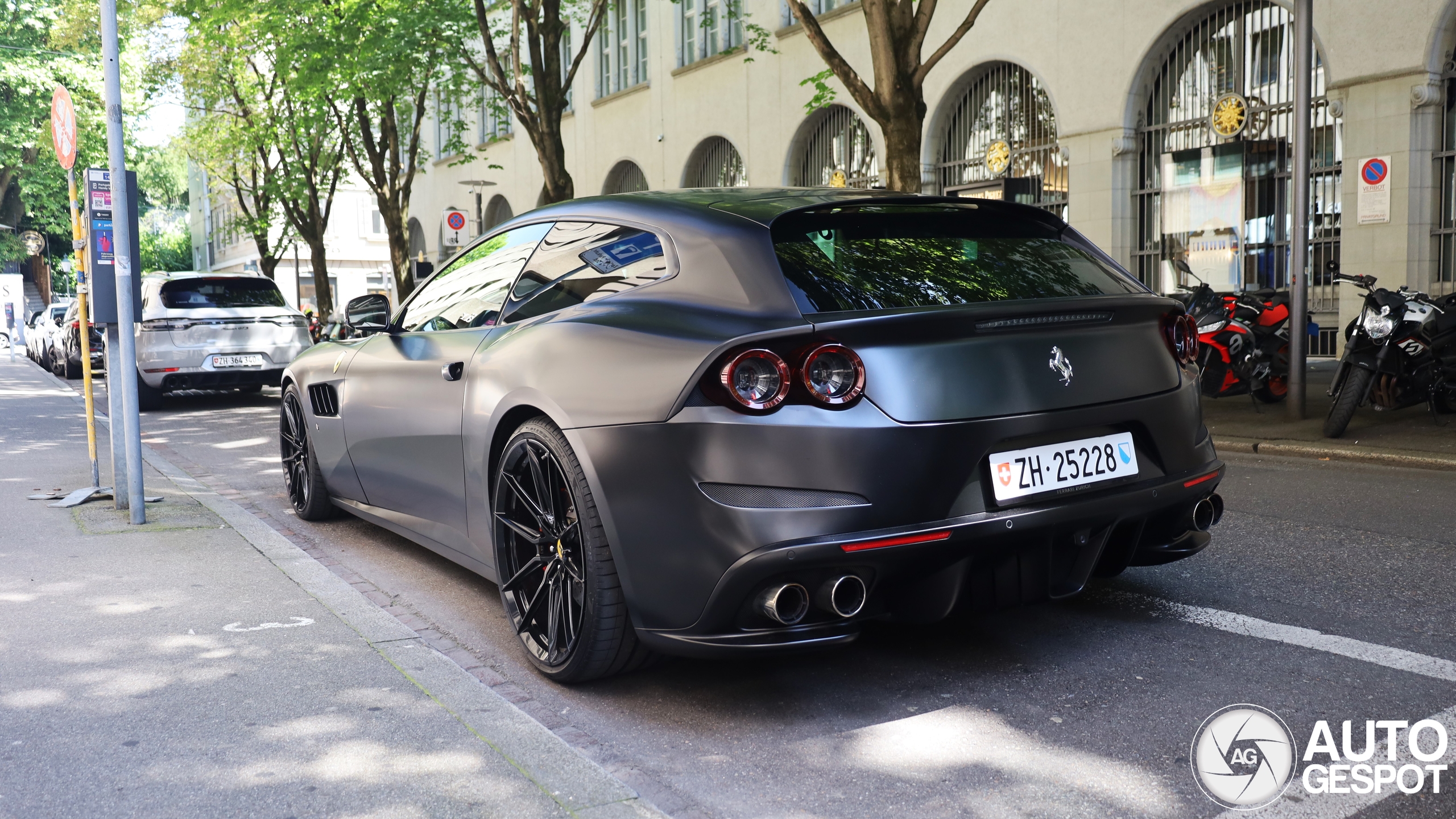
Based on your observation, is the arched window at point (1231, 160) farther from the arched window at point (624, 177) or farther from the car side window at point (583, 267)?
the arched window at point (624, 177)

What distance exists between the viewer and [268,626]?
4.28m

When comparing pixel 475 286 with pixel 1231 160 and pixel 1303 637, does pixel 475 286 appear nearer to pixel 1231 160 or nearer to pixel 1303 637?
pixel 1303 637

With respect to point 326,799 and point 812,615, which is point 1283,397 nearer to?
point 812,615

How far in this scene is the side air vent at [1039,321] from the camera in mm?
3186

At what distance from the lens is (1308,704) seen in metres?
3.23

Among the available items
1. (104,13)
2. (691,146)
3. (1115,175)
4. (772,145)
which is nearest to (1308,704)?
(104,13)

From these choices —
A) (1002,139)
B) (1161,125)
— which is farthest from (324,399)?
(1002,139)

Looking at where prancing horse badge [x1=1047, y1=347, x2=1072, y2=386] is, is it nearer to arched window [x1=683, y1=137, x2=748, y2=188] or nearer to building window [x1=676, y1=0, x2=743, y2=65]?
building window [x1=676, y1=0, x2=743, y2=65]

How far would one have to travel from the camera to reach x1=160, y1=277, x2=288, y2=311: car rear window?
45.3 feet

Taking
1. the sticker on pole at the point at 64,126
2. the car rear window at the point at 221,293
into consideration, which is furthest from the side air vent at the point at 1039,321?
the car rear window at the point at 221,293

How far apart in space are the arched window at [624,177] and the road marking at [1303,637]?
24.9m

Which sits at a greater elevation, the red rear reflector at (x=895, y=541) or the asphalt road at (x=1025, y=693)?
the red rear reflector at (x=895, y=541)

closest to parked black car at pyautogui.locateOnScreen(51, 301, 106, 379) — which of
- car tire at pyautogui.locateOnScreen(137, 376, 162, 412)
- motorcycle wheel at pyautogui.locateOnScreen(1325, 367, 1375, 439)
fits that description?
car tire at pyautogui.locateOnScreen(137, 376, 162, 412)

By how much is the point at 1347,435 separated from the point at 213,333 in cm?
1147
